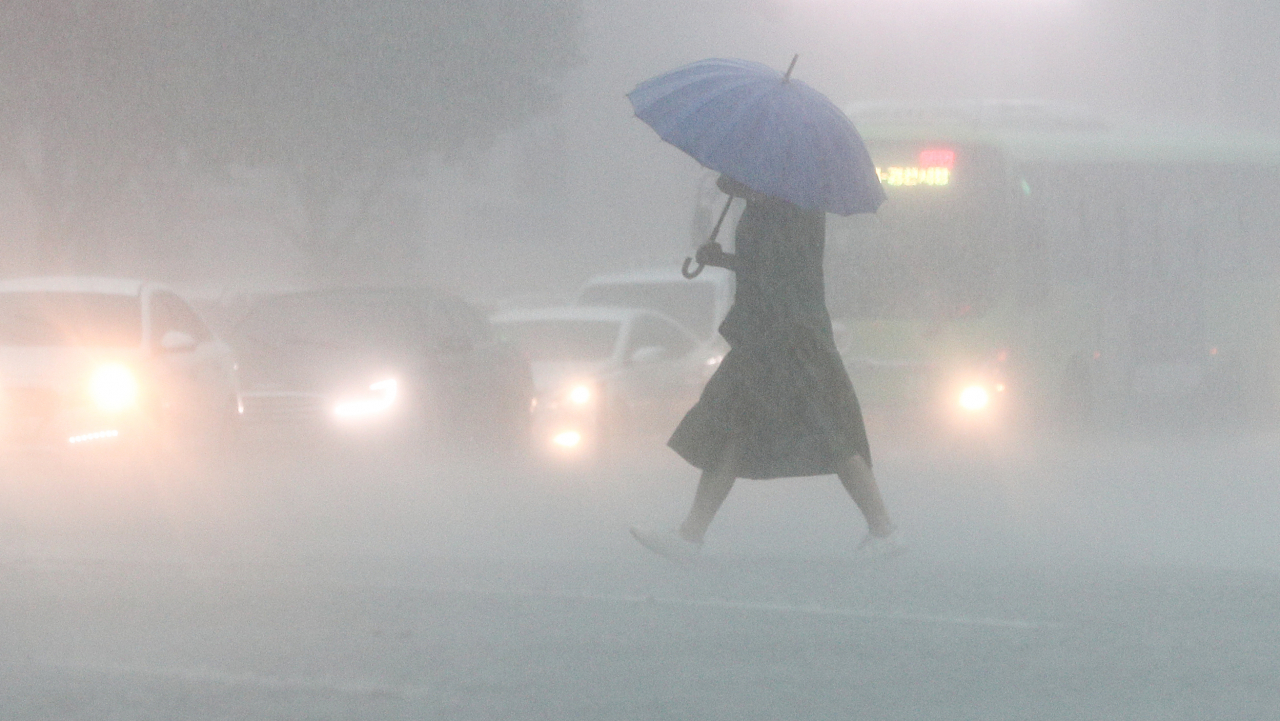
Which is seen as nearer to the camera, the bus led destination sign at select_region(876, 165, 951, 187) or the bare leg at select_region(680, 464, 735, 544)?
the bare leg at select_region(680, 464, 735, 544)

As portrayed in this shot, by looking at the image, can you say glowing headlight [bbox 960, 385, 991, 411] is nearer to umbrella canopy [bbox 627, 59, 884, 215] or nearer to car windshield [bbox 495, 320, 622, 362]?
car windshield [bbox 495, 320, 622, 362]

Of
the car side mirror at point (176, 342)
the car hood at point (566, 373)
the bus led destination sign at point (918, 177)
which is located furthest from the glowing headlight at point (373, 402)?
the bus led destination sign at point (918, 177)

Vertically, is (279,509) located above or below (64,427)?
below

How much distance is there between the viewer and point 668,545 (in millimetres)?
7898

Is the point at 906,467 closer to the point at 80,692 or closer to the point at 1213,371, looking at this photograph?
the point at 1213,371

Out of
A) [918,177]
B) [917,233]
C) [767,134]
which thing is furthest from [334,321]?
[767,134]

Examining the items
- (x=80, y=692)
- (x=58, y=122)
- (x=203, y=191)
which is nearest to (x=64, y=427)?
(x=80, y=692)

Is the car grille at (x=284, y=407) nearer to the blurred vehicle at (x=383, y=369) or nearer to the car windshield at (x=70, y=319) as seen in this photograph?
the blurred vehicle at (x=383, y=369)

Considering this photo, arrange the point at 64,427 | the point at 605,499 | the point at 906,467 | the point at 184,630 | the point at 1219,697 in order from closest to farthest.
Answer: the point at 1219,697 → the point at 184,630 → the point at 605,499 → the point at 64,427 → the point at 906,467

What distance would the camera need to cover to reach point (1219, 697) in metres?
5.43

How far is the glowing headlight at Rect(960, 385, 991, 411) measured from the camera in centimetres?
1552

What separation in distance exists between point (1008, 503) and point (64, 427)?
6.02 m

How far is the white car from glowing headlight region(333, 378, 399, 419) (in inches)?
33.5

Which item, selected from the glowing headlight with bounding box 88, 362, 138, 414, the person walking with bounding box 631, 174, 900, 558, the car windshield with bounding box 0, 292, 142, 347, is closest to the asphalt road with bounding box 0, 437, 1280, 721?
the person walking with bounding box 631, 174, 900, 558
